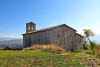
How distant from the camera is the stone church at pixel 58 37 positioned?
2129 cm

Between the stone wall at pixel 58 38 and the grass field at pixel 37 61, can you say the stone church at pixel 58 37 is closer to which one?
the stone wall at pixel 58 38

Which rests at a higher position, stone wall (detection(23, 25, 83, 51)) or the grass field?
stone wall (detection(23, 25, 83, 51))

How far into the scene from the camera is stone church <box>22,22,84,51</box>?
21291 millimetres

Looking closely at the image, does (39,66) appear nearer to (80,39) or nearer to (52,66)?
(52,66)

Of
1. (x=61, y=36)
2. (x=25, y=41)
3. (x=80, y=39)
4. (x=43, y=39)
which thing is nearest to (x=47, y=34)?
(x=43, y=39)

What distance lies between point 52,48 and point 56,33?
6296mm

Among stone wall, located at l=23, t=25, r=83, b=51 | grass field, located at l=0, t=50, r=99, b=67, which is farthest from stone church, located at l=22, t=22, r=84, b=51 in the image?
grass field, located at l=0, t=50, r=99, b=67

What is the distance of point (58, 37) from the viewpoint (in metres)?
22.5

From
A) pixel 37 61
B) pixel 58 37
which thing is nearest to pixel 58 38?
pixel 58 37

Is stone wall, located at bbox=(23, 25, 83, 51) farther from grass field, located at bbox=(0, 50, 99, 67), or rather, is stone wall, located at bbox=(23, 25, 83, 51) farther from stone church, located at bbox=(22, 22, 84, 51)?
grass field, located at bbox=(0, 50, 99, 67)

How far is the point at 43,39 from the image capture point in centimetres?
2216

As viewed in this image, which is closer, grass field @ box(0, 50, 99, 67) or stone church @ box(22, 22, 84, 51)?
grass field @ box(0, 50, 99, 67)

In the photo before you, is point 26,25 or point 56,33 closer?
point 56,33

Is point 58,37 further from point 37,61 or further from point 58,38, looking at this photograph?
point 37,61
